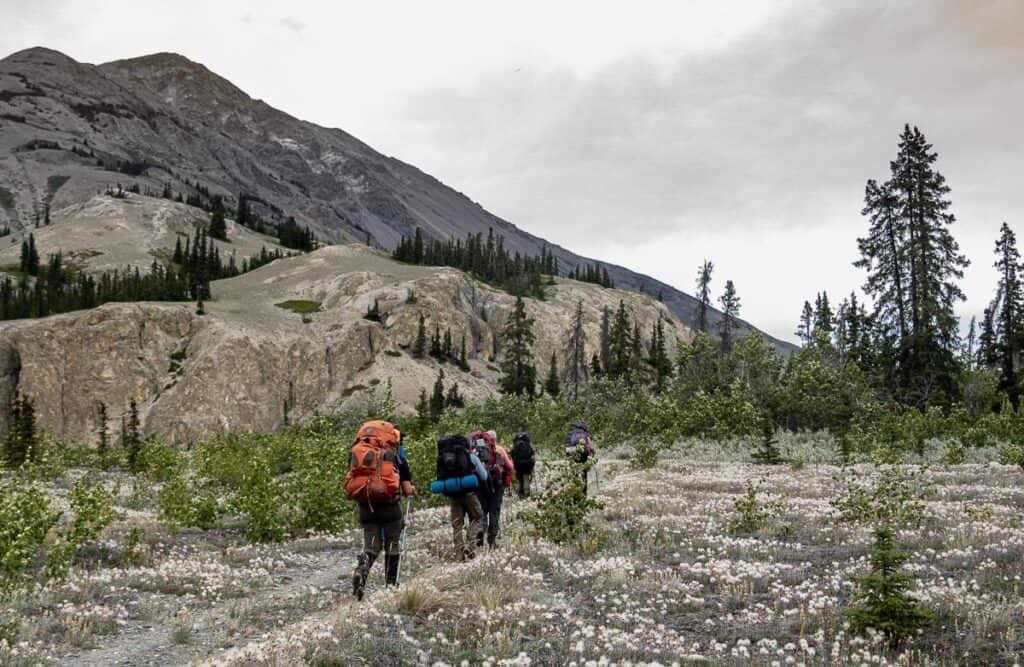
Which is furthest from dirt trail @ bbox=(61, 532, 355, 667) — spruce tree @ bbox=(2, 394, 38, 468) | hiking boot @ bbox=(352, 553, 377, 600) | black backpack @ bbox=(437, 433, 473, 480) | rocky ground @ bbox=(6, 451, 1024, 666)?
spruce tree @ bbox=(2, 394, 38, 468)

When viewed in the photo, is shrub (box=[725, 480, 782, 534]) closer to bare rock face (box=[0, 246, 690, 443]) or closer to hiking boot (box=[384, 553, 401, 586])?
hiking boot (box=[384, 553, 401, 586])

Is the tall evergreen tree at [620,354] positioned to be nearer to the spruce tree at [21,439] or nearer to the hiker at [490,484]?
the spruce tree at [21,439]

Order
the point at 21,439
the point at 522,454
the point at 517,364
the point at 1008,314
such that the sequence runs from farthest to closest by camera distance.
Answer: the point at 517,364
the point at 1008,314
the point at 21,439
the point at 522,454

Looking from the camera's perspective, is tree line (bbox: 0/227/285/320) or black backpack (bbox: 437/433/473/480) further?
tree line (bbox: 0/227/285/320)

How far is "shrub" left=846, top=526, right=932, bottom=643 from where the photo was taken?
7.22 m

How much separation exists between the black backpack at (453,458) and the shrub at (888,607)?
6.72m

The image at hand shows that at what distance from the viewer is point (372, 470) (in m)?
10.2

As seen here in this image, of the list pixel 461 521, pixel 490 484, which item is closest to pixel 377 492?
pixel 461 521

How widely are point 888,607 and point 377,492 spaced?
661 cm

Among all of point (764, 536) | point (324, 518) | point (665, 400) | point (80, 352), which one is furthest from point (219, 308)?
point (764, 536)

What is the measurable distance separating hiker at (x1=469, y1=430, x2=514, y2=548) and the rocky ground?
0.53 metres

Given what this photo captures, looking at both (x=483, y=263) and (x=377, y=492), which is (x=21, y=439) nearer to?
(x=377, y=492)

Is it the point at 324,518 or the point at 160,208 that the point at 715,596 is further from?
the point at 160,208

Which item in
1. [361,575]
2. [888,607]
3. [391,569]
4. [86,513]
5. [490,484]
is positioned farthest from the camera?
[490,484]
